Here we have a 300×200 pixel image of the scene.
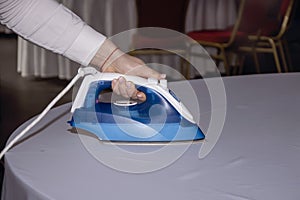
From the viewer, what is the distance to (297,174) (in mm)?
761

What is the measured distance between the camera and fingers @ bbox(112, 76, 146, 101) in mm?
906

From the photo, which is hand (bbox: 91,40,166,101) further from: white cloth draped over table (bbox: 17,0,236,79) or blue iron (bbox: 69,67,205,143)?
white cloth draped over table (bbox: 17,0,236,79)

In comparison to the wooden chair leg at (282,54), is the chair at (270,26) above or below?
above

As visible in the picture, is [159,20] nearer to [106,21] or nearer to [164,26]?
[164,26]

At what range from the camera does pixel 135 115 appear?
0.89 meters

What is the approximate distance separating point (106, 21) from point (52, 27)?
102 inches

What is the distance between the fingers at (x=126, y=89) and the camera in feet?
2.97

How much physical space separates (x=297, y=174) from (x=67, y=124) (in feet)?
1.35

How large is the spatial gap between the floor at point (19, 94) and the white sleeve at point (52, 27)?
1.53 metres

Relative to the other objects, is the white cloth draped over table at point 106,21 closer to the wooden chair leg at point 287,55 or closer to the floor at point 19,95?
the floor at point 19,95

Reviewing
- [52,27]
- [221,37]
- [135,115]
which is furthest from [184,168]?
[221,37]

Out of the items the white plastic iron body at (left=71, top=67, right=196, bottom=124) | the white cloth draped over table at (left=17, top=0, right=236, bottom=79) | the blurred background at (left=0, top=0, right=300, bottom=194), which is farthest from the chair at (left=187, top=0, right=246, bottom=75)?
the white plastic iron body at (left=71, top=67, right=196, bottom=124)

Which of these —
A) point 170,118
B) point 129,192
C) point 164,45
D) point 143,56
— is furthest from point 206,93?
point 143,56

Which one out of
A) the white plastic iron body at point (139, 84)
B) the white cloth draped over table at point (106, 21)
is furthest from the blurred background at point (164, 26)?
the white plastic iron body at point (139, 84)
